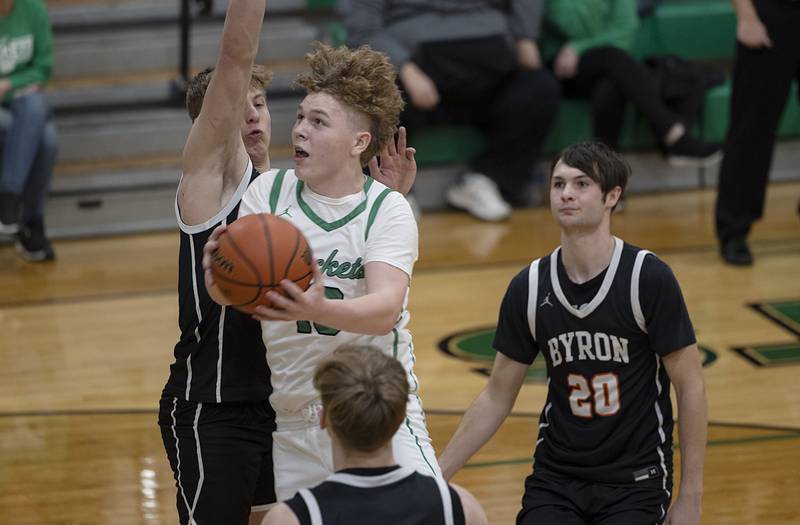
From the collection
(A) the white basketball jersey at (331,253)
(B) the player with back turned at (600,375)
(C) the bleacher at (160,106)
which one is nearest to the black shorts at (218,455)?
(A) the white basketball jersey at (331,253)

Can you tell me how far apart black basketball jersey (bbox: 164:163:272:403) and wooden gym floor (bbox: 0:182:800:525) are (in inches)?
49.1

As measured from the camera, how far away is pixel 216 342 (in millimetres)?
3354

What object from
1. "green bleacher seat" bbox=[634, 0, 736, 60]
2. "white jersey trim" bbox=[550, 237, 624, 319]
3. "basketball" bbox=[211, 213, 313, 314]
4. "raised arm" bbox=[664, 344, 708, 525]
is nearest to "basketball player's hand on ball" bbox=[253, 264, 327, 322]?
"basketball" bbox=[211, 213, 313, 314]

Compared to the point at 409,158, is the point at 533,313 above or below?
below

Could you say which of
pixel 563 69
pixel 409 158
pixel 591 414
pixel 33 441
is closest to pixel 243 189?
pixel 409 158

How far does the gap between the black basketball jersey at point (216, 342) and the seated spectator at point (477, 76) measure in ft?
16.1

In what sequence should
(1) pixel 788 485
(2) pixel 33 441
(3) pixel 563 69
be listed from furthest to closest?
(3) pixel 563 69 < (2) pixel 33 441 < (1) pixel 788 485

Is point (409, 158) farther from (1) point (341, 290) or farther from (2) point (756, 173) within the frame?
(2) point (756, 173)

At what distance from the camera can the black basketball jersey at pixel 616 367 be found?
352 cm

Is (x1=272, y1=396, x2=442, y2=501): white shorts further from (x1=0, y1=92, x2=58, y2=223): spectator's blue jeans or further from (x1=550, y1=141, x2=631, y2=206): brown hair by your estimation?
(x1=0, y1=92, x2=58, y2=223): spectator's blue jeans

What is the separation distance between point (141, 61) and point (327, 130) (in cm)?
610

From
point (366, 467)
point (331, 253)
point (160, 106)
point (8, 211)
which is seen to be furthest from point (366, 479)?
point (160, 106)

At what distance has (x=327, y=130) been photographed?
3242mm

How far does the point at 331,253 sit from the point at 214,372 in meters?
0.45
